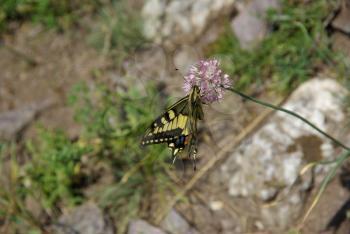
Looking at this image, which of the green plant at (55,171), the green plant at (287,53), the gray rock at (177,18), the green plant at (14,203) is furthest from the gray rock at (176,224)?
the gray rock at (177,18)

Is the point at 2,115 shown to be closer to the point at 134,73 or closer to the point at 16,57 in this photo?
the point at 16,57

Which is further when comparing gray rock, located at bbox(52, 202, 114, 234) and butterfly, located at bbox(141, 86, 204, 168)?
gray rock, located at bbox(52, 202, 114, 234)

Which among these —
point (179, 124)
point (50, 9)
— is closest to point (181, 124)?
point (179, 124)

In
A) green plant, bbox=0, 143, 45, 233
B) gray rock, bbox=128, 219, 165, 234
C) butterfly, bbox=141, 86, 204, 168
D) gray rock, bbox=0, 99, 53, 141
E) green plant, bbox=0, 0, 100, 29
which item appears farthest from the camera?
green plant, bbox=0, 0, 100, 29

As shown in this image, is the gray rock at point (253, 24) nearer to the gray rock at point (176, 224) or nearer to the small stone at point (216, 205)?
the small stone at point (216, 205)

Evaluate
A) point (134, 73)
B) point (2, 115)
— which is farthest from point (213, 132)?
point (2, 115)

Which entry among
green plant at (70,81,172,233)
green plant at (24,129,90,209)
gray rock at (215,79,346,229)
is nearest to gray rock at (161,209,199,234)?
green plant at (70,81,172,233)

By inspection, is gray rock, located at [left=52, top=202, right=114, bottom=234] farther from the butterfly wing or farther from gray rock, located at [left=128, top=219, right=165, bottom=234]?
the butterfly wing

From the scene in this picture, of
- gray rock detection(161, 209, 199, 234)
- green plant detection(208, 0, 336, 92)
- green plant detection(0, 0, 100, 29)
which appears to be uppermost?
green plant detection(0, 0, 100, 29)
